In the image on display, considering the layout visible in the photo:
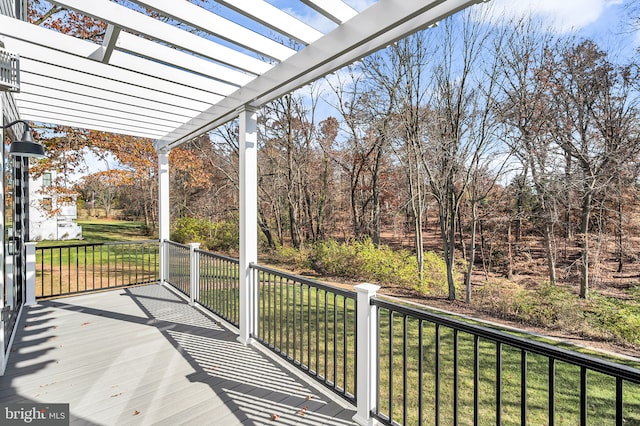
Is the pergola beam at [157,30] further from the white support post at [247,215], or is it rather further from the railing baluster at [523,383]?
the railing baluster at [523,383]

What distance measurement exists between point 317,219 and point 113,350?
8.69 meters

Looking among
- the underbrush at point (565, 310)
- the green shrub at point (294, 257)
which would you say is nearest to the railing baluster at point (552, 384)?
the underbrush at point (565, 310)

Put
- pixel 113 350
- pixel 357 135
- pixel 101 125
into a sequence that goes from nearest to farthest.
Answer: pixel 113 350
pixel 101 125
pixel 357 135

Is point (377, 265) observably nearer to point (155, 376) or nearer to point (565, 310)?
point (565, 310)

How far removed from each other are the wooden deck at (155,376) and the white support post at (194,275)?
0.59 m

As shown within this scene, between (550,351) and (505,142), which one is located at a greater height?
(505,142)

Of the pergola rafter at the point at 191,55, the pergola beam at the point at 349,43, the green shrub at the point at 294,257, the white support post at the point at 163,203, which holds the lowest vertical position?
the green shrub at the point at 294,257

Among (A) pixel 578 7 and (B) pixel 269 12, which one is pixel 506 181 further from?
(B) pixel 269 12

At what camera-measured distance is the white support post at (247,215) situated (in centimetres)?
362

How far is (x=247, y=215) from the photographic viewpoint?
3.66 metres

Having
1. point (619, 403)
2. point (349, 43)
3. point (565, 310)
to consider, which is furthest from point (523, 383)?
point (565, 310)

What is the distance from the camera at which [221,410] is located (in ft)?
7.91

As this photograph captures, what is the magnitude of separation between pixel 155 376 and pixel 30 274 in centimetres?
362

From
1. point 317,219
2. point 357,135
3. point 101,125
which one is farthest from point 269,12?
point 317,219
